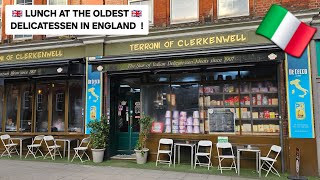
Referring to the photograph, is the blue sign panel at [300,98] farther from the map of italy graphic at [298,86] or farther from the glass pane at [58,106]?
the glass pane at [58,106]

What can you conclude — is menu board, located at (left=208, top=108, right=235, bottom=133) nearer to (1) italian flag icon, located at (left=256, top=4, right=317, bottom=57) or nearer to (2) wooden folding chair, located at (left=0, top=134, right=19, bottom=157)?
(1) italian flag icon, located at (left=256, top=4, right=317, bottom=57)

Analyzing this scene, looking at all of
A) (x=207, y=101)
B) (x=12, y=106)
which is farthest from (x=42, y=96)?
(x=207, y=101)

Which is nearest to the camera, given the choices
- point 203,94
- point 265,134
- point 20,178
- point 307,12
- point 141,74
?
point 20,178

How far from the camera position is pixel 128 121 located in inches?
428

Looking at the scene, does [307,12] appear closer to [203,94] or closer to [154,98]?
[203,94]

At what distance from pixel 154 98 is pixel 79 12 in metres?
4.00

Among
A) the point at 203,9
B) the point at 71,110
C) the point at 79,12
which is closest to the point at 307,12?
the point at 203,9

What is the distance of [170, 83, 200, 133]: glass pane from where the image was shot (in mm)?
9695

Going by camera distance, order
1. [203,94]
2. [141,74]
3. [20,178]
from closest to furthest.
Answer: [20,178] → [203,94] → [141,74]

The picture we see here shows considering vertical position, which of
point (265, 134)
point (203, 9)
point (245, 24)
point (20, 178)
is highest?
point (203, 9)

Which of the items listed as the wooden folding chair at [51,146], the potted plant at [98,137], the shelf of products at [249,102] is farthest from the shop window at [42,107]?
the shelf of products at [249,102]

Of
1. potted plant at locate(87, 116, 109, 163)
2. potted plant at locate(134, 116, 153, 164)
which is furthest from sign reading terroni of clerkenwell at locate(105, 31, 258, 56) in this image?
potted plant at locate(87, 116, 109, 163)

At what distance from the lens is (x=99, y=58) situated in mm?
9750

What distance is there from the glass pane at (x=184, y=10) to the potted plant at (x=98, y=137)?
171 inches
